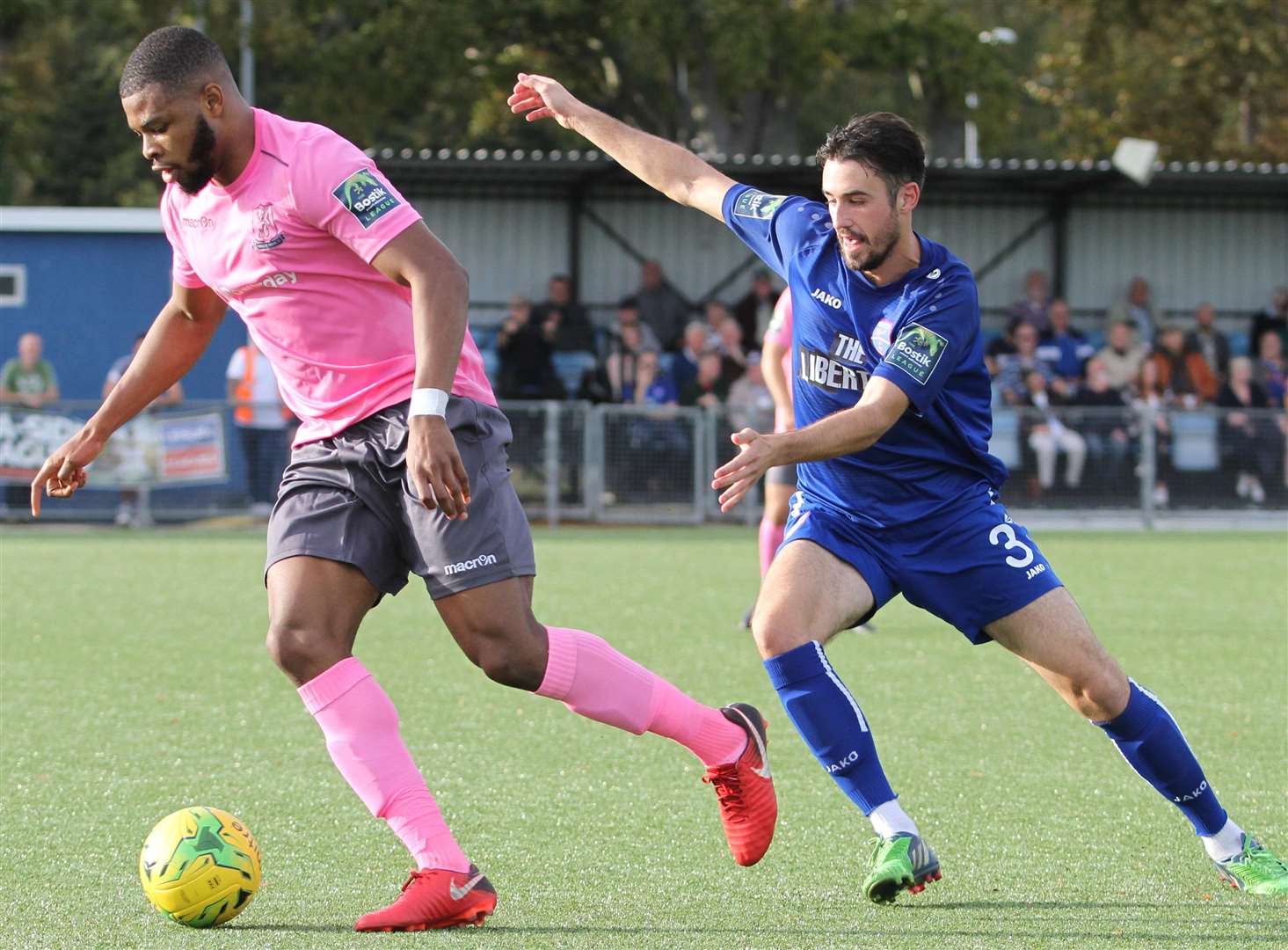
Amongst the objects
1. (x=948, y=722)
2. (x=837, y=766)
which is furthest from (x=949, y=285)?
(x=948, y=722)

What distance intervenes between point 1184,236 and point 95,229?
13501 millimetres

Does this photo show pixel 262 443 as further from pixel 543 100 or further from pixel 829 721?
pixel 829 721

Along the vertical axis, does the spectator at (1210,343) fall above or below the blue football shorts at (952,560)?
above

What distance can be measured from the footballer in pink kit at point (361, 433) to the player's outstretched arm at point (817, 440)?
2.04ft

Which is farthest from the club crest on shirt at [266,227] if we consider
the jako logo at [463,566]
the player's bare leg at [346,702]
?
the jako logo at [463,566]

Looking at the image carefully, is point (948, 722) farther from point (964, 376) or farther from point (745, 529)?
point (745, 529)

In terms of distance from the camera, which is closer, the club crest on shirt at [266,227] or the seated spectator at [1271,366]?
the club crest on shirt at [266,227]

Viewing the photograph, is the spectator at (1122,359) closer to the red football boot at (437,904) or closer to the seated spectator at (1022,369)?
the seated spectator at (1022,369)

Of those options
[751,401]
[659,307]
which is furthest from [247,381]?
[659,307]

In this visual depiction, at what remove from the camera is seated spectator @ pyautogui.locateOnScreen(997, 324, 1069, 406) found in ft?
61.7

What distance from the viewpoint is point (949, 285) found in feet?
15.3

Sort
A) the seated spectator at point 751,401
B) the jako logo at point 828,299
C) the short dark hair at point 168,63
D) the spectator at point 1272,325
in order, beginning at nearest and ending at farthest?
1. the short dark hair at point 168,63
2. the jako logo at point 828,299
3. the seated spectator at point 751,401
4. the spectator at point 1272,325

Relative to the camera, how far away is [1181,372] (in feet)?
65.0

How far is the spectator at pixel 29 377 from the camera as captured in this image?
17.2 meters
